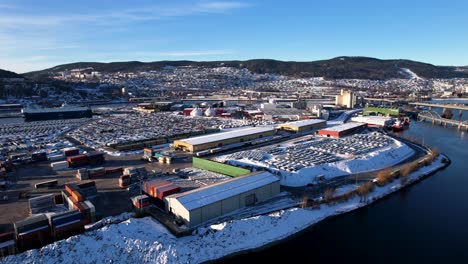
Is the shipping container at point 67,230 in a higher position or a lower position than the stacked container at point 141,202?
lower

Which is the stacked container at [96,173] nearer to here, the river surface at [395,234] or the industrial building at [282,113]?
the river surface at [395,234]

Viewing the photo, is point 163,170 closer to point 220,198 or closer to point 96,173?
point 96,173

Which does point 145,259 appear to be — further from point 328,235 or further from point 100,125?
point 100,125

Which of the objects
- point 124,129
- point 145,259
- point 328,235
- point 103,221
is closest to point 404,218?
point 328,235

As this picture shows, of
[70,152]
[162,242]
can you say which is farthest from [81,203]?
[70,152]

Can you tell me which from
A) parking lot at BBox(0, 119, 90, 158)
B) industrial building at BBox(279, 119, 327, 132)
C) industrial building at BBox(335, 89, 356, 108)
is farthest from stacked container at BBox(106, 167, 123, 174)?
industrial building at BBox(335, 89, 356, 108)

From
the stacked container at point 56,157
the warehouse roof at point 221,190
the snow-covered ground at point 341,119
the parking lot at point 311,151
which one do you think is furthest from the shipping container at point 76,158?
the snow-covered ground at point 341,119
